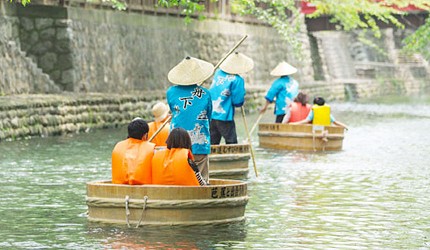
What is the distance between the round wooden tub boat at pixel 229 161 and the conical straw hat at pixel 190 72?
10.7 feet

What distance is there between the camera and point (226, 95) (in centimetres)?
A: 1705

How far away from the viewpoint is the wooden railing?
31.7 metres

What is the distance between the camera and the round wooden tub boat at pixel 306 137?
861 inches

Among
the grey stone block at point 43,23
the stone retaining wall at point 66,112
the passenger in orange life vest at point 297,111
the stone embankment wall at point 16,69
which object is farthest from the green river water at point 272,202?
the grey stone block at point 43,23

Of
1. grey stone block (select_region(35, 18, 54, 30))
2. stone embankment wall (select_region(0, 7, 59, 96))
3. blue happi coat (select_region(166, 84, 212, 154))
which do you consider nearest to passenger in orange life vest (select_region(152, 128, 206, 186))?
blue happi coat (select_region(166, 84, 212, 154))

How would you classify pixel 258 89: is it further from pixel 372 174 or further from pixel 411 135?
pixel 372 174

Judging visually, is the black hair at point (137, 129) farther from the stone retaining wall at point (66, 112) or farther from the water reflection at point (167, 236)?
the stone retaining wall at point (66, 112)

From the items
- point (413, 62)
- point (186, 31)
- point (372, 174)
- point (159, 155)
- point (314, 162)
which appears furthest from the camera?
point (413, 62)

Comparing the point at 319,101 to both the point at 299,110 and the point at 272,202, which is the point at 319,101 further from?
the point at 272,202

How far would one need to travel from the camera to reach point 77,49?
31328 millimetres

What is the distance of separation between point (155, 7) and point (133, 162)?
24847mm

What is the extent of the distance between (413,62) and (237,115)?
136ft

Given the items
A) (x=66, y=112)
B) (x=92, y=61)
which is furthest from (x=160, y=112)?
(x=92, y=61)

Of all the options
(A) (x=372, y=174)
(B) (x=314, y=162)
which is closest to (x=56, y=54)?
(B) (x=314, y=162)
